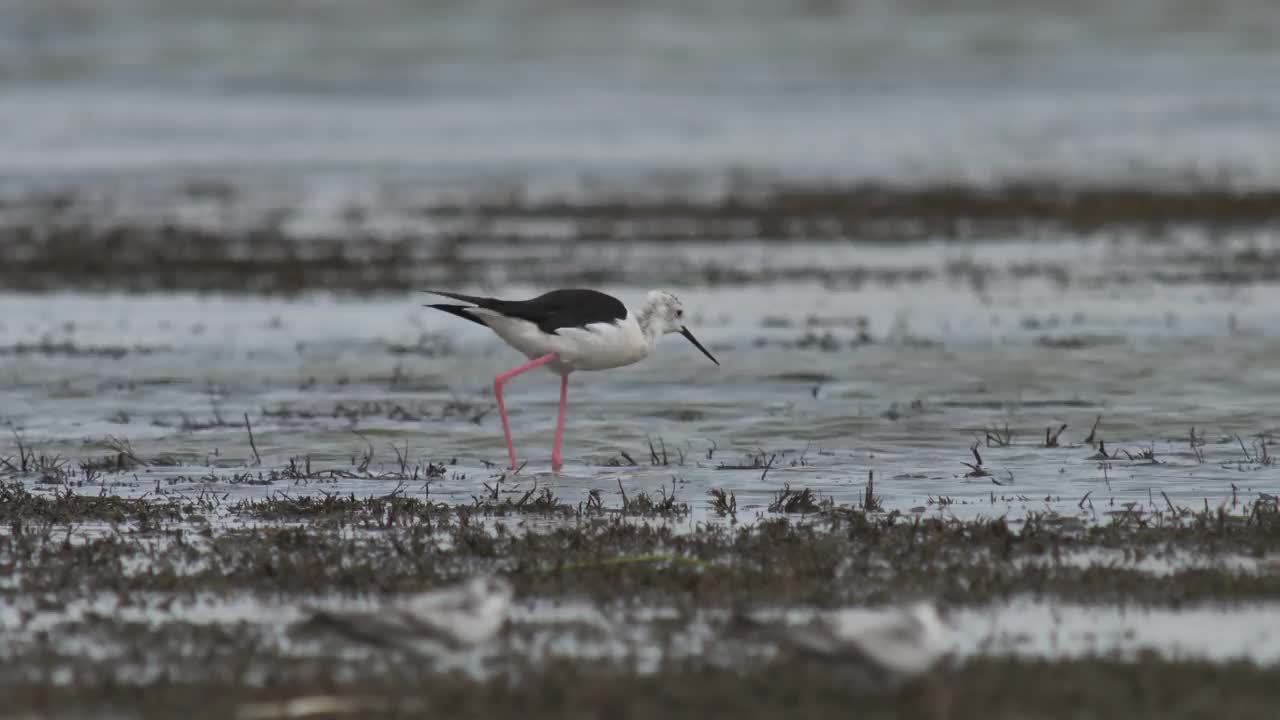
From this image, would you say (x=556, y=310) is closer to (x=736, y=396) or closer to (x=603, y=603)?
(x=736, y=396)

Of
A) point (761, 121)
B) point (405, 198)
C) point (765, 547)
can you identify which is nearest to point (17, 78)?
point (761, 121)

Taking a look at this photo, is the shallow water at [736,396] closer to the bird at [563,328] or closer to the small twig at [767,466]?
the small twig at [767,466]

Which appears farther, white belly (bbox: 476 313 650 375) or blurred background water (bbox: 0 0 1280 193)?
blurred background water (bbox: 0 0 1280 193)

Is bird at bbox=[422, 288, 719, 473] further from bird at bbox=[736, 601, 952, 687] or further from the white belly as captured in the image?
bird at bbox=[736, 601, 952, 687]

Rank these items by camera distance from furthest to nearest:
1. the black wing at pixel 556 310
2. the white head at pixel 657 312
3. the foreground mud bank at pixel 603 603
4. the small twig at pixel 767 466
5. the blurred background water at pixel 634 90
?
the blurred background water at pixel 634 90, the white head at pixel 657 312, the black wing at pixel 556 310, the small twig at pixel 767 466, the foreground mud bank at pixel 603 603

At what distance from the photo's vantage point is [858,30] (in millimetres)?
96062

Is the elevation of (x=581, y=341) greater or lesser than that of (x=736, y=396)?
greater

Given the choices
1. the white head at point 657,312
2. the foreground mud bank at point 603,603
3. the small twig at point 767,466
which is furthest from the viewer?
the white head at point 657,312

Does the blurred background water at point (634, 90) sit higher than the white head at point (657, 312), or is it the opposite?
the blurred background water at point (634, 90)

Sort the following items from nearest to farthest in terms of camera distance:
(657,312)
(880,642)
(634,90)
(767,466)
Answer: (880,642)
(767,466)
(657,312)
(634,90)

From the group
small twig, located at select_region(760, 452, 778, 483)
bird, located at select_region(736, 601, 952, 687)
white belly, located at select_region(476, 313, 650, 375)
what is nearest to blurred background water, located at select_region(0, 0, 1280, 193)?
white belly, located at select_region(476, 313, 650, 375)

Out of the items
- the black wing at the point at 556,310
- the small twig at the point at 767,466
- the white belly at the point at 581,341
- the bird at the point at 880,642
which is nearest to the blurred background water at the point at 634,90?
the white belly at the point at 581,341

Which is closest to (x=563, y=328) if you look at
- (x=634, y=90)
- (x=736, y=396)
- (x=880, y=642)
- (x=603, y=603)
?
(x=736, y=396)

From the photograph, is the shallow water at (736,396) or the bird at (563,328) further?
the bird at (563,328)
